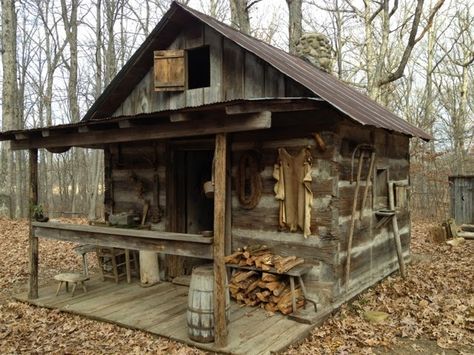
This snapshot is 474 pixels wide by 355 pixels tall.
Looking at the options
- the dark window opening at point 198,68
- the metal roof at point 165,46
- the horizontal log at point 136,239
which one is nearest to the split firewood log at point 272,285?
the horizontal log at point 136,239

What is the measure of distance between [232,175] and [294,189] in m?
1.22

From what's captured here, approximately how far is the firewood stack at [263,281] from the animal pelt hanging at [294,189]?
0.56 metres

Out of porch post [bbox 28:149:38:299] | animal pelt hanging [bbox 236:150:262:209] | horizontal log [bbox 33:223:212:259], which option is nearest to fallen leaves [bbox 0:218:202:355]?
porch post [bbox 28:149:38:299]

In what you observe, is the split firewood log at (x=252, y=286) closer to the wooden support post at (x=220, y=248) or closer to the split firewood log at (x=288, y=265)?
the split firewood log at (x=288, y=265)

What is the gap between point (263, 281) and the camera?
6.53 meters

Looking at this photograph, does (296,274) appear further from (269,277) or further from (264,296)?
(264,296)

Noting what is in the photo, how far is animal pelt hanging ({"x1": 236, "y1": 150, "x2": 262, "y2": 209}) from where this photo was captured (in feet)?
23.1

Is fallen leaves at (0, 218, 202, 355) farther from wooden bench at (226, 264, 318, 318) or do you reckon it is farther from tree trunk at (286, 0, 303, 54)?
tree trunk at (286, 0, 303, 54)

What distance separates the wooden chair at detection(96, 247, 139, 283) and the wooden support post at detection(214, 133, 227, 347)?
363 centimetres

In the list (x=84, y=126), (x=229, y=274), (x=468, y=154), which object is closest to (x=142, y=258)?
(x=229, y=274)

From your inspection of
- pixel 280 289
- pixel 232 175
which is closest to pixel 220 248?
pixel 280 289

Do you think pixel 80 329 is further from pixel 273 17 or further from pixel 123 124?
pixel 273 17

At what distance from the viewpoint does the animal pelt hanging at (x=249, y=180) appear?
23.1 ft

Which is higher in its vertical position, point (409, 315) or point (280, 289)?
point (280, 289)
